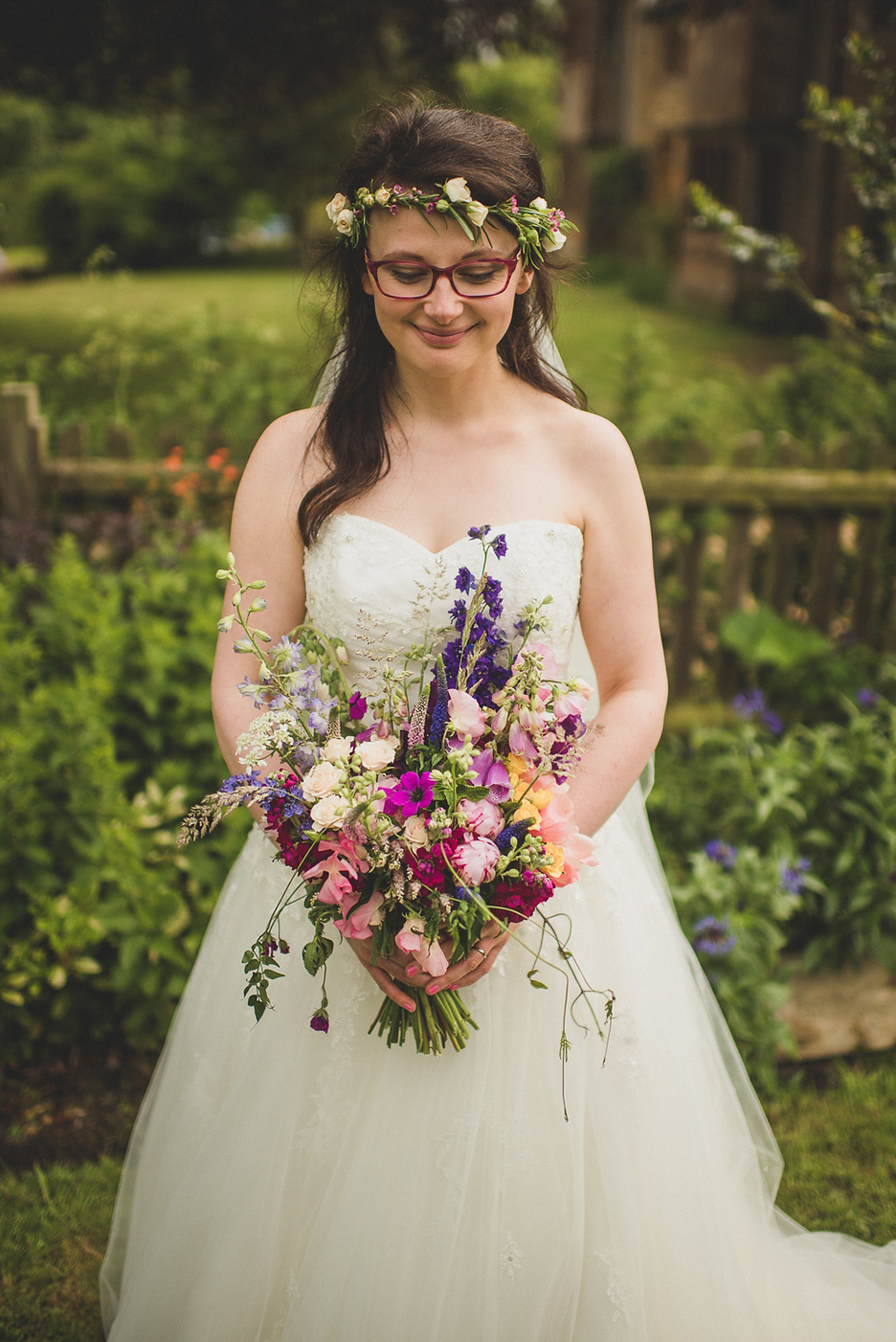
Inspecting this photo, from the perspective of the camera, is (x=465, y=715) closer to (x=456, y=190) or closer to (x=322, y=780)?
(x=322, y=780)

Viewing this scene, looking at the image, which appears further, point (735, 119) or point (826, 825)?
point (735, 119)

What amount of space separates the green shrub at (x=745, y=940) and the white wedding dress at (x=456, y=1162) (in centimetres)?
71

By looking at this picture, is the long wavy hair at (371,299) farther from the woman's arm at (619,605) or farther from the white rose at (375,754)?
the white rose at (375,754)

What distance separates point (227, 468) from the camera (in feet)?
14.1

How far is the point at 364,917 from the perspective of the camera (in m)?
1.59

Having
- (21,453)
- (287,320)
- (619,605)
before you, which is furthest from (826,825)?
(287,320)

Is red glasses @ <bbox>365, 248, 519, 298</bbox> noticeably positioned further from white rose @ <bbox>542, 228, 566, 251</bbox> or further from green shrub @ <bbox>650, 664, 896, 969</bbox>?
green shrub @ <bbox>650, 664, 896, 969</bbox>

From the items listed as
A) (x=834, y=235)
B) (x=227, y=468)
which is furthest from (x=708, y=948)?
(x=834, y=235)

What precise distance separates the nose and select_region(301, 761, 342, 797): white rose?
894 millimetres

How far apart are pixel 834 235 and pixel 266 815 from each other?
40.0 feet

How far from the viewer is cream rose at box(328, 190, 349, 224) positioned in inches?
76.7

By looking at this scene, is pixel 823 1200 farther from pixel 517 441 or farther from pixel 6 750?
pixel 6 750

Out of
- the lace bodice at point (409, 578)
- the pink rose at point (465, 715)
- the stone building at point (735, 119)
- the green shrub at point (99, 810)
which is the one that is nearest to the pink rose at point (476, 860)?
the pink rose at point (465, 715)

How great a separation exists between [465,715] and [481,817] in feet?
0.52
